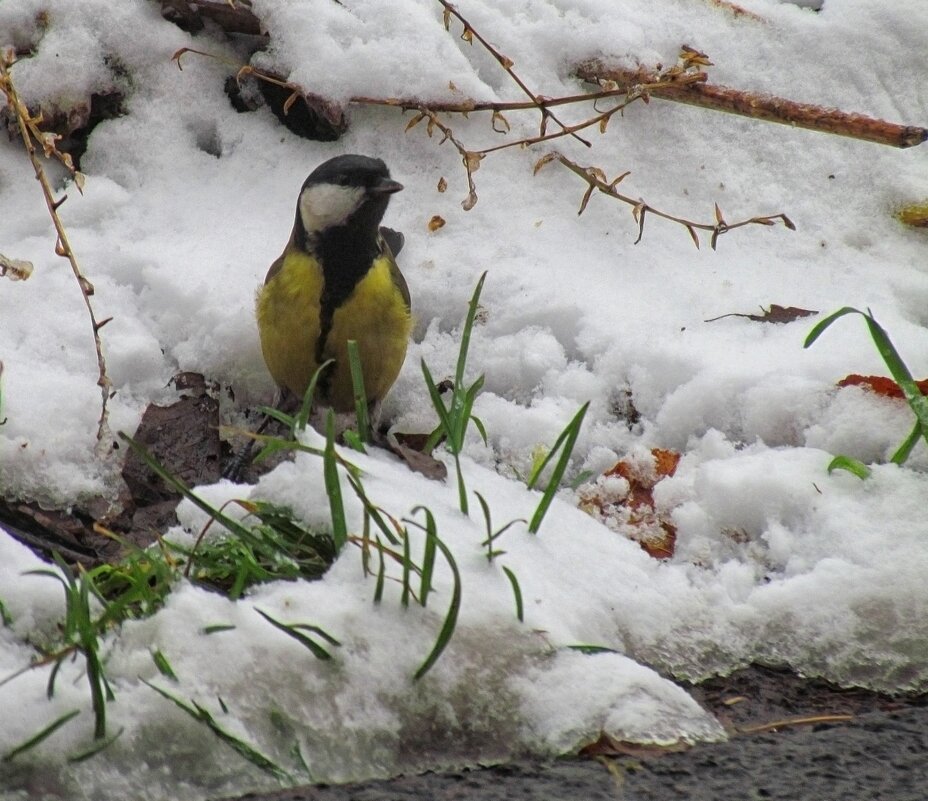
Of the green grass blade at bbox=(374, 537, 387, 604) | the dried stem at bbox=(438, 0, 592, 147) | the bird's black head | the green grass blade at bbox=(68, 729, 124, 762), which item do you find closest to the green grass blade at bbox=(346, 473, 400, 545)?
the green grass blade at bbox=(374, 537, 387, 604)

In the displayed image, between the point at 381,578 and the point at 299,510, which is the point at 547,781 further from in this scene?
the point at 299,510

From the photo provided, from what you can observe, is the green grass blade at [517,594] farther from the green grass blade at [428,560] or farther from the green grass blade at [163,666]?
the green grass blade at [163,666]

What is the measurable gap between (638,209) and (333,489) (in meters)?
1.83

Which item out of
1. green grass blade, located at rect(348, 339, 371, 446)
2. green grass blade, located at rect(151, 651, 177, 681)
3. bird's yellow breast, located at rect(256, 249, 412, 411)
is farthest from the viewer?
bird's yellow breast, located at rect(256, 249, 412, 411)

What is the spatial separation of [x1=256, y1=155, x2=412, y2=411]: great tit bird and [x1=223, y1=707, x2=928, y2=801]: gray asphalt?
1.62 m

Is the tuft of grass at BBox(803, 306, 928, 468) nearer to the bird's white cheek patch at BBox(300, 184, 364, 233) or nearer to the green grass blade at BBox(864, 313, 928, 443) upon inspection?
the green grass blade at BBox(864, 313, 928, 443)

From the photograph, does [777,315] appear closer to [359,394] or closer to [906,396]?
[906,396]

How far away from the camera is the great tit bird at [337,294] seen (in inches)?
130

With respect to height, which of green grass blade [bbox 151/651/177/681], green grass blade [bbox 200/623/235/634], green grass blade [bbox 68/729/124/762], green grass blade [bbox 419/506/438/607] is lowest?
green grass blade [bbox 68/729/124/762]

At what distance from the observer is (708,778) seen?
6.23 ft

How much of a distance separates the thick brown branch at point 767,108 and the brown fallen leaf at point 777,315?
0.73m

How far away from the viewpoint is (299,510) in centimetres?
234

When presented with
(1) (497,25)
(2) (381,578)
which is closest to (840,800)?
(2) (381,578)

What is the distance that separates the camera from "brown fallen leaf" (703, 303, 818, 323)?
3.46 m
